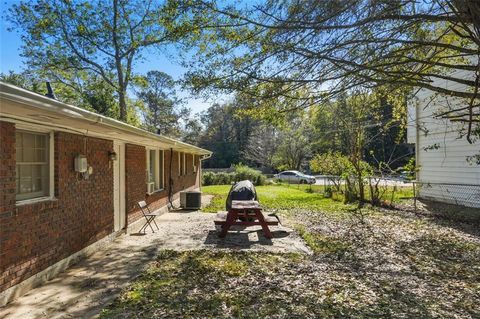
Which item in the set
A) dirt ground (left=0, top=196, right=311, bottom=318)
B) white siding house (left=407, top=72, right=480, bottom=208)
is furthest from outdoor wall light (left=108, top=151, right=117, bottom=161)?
white siding house (left=407, top=72, right=480, bottom=208)

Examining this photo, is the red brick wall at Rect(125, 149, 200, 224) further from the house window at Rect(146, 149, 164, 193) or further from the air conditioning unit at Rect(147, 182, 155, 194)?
the house window at Rect(146, 149, 164, 193)

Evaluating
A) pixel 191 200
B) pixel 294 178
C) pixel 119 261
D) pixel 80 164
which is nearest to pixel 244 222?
pixel 119 261

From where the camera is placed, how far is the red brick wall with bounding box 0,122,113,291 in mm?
4168

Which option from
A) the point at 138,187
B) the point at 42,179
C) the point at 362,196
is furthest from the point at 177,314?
the point at 362,196

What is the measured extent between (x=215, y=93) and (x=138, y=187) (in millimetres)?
4142

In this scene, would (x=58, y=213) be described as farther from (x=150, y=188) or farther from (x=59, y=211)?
(x=150, y=188)

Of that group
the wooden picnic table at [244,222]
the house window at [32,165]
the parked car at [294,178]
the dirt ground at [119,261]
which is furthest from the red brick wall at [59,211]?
the parked car at [294,178]

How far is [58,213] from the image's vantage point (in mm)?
5348

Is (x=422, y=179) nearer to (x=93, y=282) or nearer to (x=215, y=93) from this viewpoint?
(x=215, y=93)

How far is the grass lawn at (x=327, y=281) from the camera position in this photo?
13.4 feet

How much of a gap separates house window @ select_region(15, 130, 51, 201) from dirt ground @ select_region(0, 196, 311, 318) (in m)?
1.36

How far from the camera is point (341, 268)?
577 centimetres

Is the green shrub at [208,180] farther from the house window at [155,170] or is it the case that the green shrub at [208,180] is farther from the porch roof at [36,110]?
the porch roof at [36,110]

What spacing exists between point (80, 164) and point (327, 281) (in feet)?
15.0
